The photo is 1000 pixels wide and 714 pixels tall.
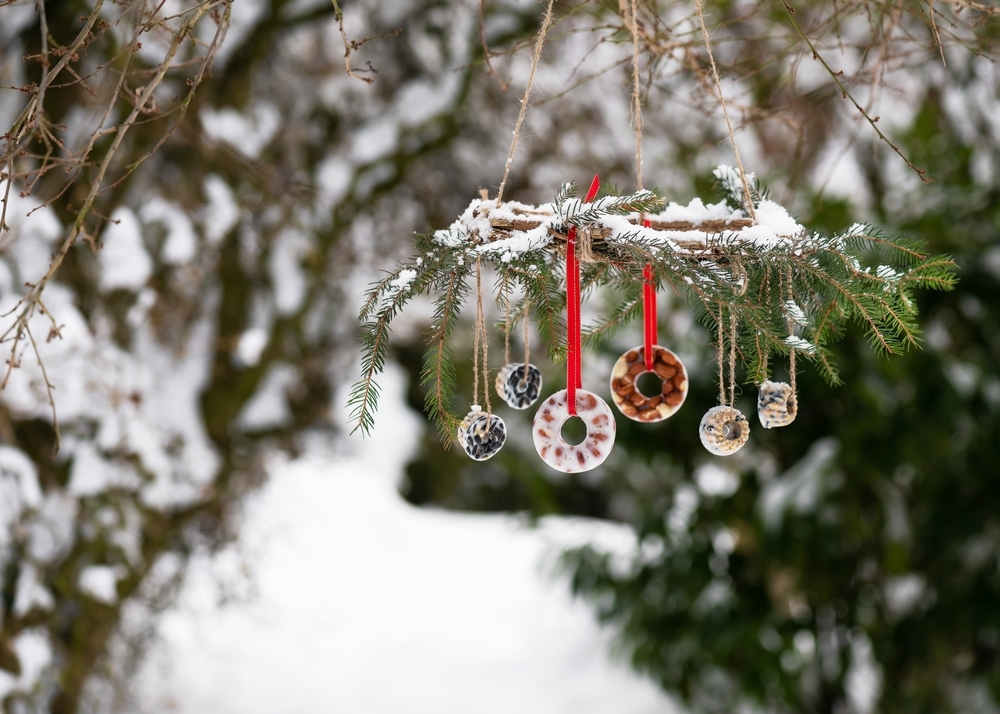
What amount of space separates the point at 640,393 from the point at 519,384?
137mm

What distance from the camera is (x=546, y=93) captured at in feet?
10.8

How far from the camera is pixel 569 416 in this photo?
928mm

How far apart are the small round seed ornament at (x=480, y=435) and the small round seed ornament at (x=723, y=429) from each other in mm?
212

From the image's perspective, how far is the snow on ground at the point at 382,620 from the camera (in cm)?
355

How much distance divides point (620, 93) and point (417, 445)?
2374mm

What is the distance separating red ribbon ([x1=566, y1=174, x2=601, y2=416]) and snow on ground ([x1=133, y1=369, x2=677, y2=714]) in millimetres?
2107

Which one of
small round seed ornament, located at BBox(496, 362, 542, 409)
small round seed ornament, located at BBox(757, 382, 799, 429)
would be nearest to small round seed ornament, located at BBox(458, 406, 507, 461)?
small round seed ornament, located at BBox(496, 362, 542, 409)

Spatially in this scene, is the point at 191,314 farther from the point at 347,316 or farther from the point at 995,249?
the point at 995,249

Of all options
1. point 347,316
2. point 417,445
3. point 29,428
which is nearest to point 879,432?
point 347,316

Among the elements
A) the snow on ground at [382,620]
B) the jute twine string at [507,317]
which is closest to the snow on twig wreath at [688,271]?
the jute twine string at [507,317]

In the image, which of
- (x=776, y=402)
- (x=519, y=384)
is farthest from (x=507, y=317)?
(x=776, y=402)

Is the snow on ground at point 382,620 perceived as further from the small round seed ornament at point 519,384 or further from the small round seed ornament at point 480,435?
the small round seed ornament at point 480,435

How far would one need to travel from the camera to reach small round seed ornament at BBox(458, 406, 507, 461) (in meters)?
0.85

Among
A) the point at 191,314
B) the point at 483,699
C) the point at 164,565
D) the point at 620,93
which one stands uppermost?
the point at 620,93
